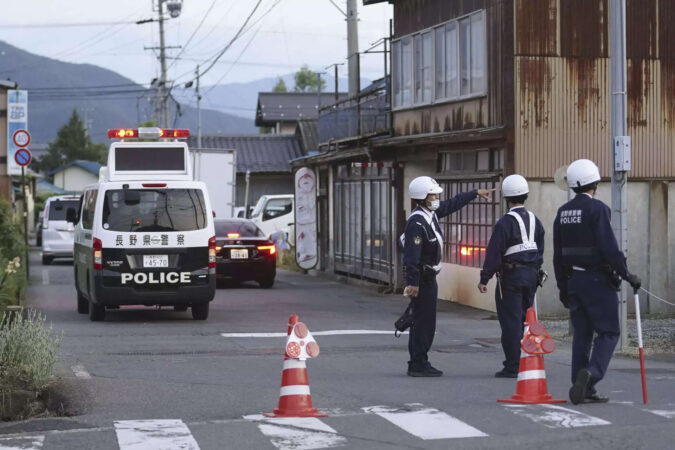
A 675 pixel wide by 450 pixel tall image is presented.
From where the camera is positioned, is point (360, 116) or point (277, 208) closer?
point (360, 116)

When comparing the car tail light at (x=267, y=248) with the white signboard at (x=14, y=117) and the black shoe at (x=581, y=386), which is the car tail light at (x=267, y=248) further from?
the black shoe at (x=581, y=386)

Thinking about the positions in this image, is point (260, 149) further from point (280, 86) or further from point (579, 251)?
point (579, 251)

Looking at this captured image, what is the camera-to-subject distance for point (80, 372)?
11938mm

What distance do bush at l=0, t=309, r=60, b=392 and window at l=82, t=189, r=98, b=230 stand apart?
25.1 ft

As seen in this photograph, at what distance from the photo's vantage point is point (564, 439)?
816cm

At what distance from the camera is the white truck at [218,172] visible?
3250cm

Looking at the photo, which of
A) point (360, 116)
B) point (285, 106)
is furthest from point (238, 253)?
point (285, 106)

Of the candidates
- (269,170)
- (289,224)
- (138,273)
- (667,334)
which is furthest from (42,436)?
(269,170)

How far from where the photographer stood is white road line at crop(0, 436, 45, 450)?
8.12 meters

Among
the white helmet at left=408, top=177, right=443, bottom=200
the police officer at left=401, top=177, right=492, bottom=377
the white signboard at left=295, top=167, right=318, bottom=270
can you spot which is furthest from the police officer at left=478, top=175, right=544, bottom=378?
the white signboard at left=295, top=167, right=318, bottom=270

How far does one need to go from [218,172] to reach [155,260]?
50.9 ft

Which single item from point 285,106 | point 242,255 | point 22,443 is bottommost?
point 22,443

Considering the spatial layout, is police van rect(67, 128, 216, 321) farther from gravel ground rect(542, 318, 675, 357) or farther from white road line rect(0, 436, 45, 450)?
white road line rect(0, 436, 45, 450)

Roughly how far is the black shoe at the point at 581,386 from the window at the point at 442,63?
36.7ft
